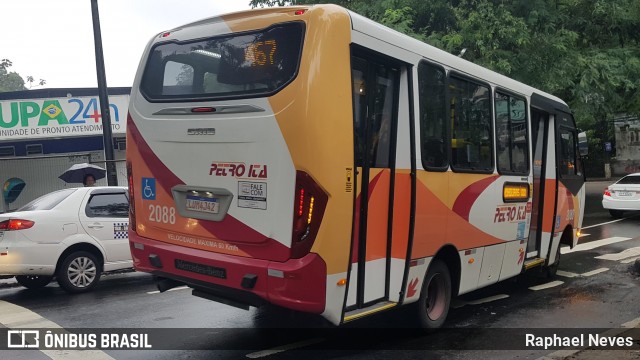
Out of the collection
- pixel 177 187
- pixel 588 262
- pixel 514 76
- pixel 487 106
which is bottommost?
pixel 588 262

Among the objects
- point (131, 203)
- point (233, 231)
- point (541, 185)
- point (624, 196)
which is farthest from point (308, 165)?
point (624, 196)

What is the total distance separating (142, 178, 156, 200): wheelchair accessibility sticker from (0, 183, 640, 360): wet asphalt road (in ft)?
5.01

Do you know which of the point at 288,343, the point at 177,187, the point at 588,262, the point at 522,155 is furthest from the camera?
the point at 588,262

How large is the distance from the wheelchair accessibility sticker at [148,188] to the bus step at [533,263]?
5.42 meters

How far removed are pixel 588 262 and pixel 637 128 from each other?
36.7m

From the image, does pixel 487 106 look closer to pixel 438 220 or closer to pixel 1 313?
pixel 438 220

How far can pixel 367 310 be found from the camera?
480cm

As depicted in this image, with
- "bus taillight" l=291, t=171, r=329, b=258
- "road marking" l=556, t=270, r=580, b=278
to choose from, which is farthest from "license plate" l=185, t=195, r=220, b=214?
"road marking" l=556, t=270, r=580, b=278

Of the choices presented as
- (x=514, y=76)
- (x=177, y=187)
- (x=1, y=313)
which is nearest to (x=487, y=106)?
(x=177, y=187)

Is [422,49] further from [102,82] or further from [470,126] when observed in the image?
[102,82]

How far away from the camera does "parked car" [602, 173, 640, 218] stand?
667 inches

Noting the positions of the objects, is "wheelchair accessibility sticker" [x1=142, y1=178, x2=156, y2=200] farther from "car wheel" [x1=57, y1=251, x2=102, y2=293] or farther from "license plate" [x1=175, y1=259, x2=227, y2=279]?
"car wheel" [x1=57, y1=251, x2=102, y2=293]

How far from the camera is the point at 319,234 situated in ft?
13.9

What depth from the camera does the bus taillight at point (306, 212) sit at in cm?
423
